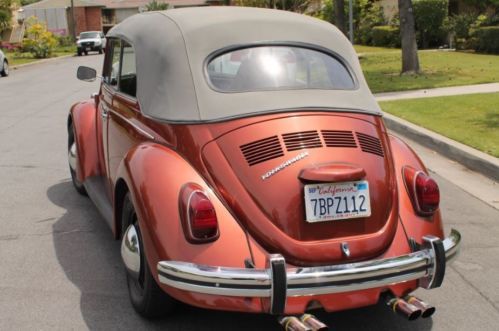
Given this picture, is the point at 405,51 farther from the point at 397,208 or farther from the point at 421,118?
the point at 397,208

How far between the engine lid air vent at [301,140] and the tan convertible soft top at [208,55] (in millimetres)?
240

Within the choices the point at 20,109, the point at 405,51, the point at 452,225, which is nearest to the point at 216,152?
the point at 452,225

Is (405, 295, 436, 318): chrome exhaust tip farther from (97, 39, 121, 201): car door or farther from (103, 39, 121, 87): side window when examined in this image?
(103, 39, 121, 87): side window

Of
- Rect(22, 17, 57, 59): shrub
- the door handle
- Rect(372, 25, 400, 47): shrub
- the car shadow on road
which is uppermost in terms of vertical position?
Rect(22, 17, 57, 59): shrub

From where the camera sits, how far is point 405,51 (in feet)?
53.9

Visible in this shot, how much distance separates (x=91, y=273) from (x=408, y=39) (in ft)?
44.2

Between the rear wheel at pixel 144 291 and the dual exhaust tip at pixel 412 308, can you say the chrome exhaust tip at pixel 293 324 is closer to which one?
the dual exhaust tip at pixel 412 308

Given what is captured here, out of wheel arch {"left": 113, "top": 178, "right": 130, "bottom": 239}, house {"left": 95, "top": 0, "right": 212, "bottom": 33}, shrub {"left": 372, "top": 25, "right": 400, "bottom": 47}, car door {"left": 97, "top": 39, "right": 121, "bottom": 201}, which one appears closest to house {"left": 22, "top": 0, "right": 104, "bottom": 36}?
house {"left": 95, "top": 0, "right": 212, "bottom": 33}

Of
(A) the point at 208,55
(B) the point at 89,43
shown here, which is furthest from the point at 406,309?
(B) the point at 89,43

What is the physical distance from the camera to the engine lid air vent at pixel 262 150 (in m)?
3.42

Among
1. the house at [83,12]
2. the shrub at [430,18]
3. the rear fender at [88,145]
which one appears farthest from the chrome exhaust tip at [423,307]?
the house at [83,12]

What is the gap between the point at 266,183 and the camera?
3357mm

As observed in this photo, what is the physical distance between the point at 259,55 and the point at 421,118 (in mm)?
6547

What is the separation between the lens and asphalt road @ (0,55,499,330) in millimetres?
3734
